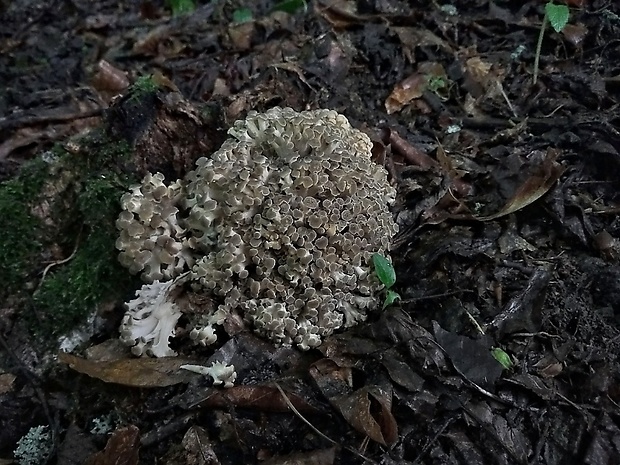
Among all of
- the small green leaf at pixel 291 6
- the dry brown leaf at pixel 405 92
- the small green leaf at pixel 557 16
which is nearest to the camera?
the small green leaf at pixel 557 16

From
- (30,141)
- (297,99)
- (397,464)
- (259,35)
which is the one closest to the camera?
(397,464)

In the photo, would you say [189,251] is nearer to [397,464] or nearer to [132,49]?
[397,464]

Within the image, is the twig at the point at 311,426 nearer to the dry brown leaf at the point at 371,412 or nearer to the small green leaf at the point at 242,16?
the dry brown leaf at the point at 371,412

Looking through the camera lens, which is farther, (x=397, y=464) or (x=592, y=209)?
(x=592, y=209)

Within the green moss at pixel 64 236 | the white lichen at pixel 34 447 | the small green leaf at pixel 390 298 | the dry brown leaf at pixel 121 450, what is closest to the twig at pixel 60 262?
the green moss at pixel 64 236

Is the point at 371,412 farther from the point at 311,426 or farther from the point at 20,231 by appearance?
the point at 20,231

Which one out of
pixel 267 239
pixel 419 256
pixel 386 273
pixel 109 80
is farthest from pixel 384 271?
pixel 109 80

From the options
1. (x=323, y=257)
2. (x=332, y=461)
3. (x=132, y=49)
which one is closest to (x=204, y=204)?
(x=323, y=257)
